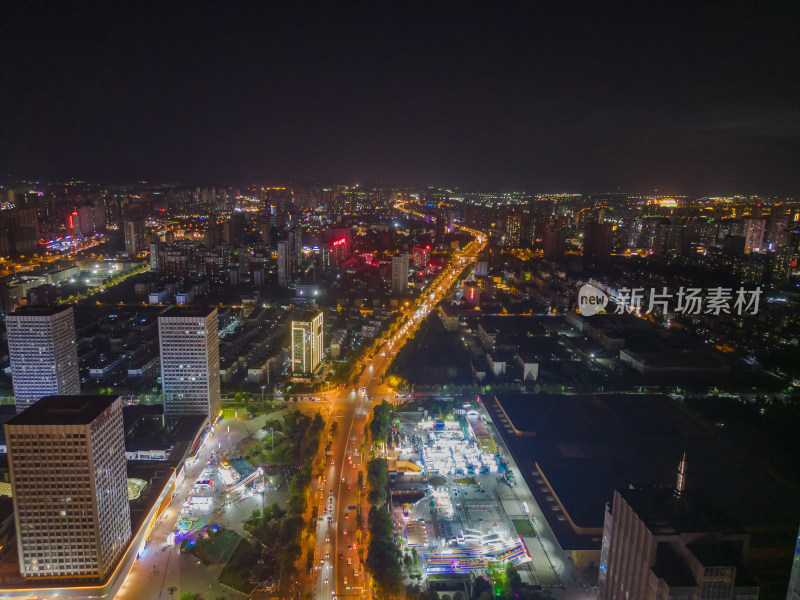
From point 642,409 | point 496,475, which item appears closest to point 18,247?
point 496,475

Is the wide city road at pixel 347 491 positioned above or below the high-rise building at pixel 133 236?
below

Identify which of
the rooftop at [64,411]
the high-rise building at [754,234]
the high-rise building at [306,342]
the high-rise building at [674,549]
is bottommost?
the high-rise building at [306,342]

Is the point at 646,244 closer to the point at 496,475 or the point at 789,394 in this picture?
the point at 789,394

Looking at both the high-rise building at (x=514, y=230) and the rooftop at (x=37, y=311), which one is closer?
the rooftop at (x=37, y=311)

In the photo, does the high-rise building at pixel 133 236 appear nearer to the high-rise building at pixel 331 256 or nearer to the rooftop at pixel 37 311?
the high-rise building at pixel 331 256

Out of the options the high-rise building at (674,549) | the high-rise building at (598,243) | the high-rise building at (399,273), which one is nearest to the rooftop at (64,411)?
the high-rise building at (674,549)
